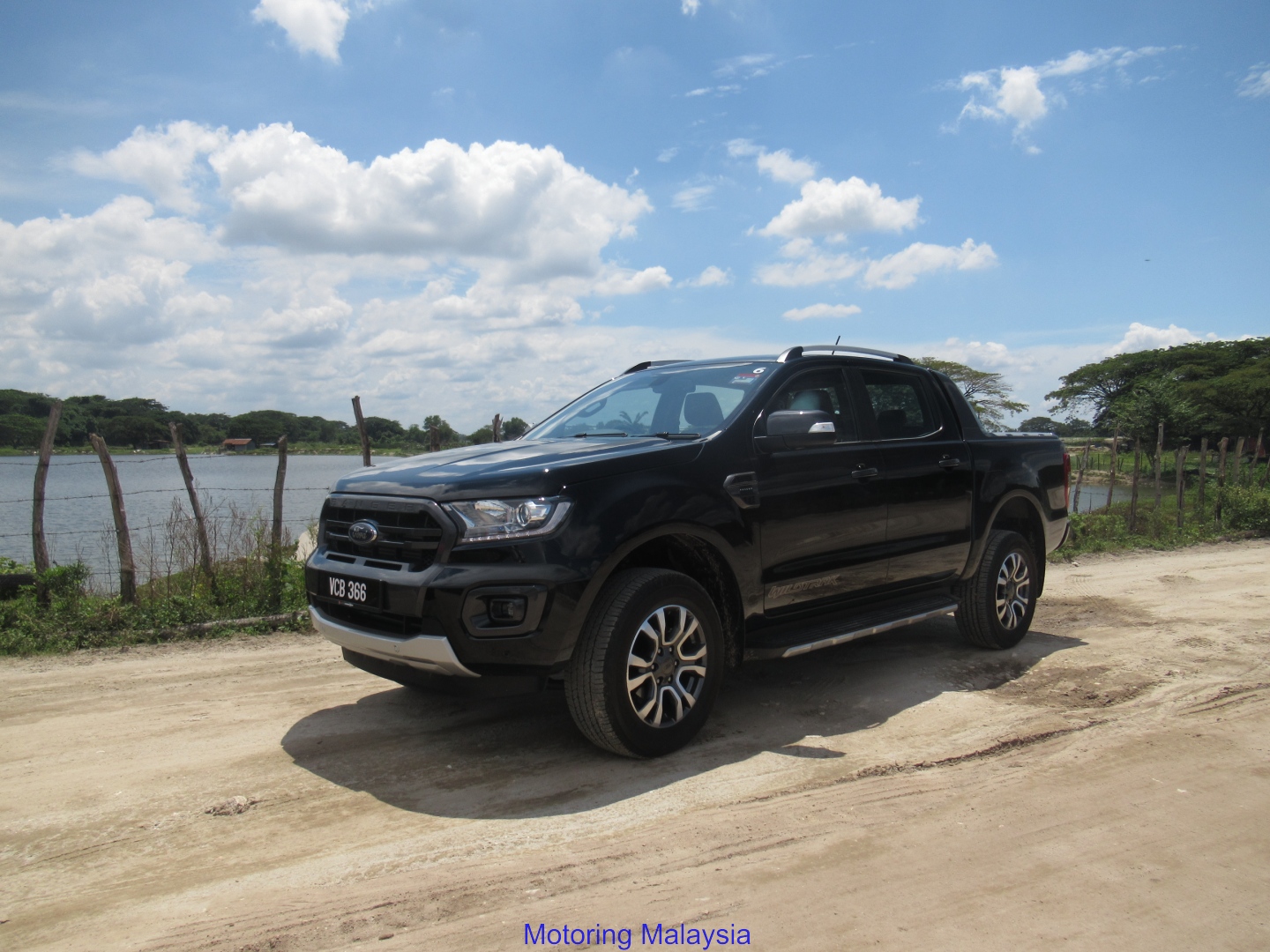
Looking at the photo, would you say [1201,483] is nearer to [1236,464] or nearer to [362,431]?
[1236,464]

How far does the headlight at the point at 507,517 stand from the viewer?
3660 mm

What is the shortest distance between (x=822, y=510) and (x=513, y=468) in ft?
6.03

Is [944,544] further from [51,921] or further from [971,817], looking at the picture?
[51,921]

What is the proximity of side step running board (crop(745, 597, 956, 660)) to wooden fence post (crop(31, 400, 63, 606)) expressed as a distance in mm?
6658

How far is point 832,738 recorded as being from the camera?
4410 mm

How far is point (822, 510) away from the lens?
475cm

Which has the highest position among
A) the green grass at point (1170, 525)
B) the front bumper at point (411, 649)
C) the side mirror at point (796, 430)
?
the side mirror at point (796, 430)

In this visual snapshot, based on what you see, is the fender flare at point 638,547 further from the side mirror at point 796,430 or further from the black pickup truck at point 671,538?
the side mirror at point 796,430

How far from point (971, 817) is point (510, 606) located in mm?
2050

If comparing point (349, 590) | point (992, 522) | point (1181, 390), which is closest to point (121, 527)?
point (349, 590)

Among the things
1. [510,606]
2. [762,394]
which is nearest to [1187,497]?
[762,394]

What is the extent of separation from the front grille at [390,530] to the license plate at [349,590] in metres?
0.13

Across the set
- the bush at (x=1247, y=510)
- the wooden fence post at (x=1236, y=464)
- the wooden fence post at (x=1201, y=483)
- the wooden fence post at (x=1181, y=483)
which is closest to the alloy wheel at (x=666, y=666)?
the wooden fence post at (x=1181, y=483)

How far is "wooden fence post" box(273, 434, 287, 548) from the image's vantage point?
328 inches
